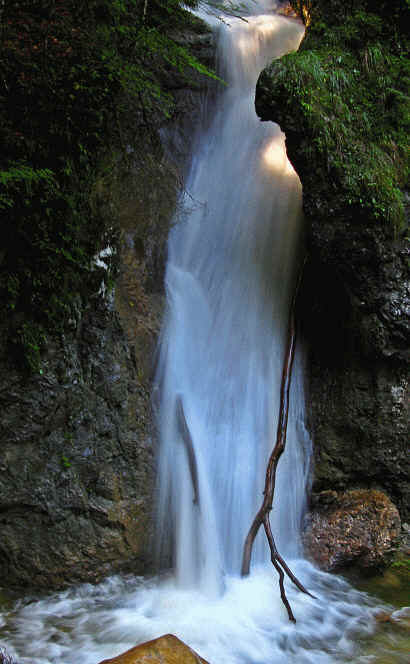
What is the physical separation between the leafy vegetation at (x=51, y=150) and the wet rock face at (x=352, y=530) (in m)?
3.30

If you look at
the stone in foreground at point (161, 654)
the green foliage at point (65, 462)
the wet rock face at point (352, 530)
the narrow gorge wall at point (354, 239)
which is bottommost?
the wet rock face at point (352, 530)

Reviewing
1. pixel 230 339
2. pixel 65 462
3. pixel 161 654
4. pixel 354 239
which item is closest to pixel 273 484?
pixel 230 339

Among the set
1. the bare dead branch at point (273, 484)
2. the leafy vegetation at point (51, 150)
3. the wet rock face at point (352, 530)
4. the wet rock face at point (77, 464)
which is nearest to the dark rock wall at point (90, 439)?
the wet rock face at point (77, 464)

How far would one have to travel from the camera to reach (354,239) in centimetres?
506

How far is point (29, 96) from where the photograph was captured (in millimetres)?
3857

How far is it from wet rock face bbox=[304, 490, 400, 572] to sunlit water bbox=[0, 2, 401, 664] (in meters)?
0.20

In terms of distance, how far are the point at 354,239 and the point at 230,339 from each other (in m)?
1.76

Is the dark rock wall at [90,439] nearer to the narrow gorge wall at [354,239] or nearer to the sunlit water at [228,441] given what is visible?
the sunlit water at [228,441]

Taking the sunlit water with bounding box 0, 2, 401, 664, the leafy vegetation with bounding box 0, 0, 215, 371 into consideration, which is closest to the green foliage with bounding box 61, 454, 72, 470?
the leafy vegetation with bounding box 0, 0, 215, 371

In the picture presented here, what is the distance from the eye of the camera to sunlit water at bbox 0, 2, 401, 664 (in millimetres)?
3479

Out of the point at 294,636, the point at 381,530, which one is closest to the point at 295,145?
the point at 381,530

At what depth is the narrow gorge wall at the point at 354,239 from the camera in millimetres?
5039

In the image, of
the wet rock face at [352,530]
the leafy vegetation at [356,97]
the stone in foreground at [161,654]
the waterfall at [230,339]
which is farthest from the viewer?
the leafy vegetation at [356,97]

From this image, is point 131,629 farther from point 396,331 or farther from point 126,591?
point 396,331
